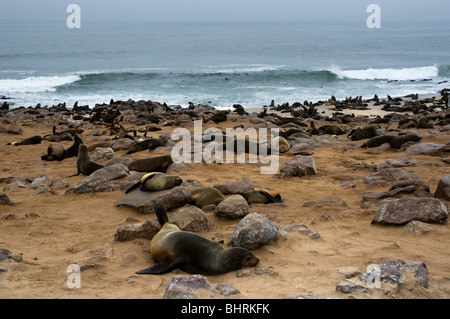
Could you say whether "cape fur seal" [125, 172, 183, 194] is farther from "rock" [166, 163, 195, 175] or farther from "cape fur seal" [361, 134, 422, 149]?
"cape fur seal" [361, 134, 422, 149]

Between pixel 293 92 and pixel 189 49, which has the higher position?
pixel 189 49

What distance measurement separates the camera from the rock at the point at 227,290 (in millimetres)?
3346

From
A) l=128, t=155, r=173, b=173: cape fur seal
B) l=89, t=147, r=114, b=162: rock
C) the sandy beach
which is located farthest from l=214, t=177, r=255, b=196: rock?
l=89, t=147, r=114, b=162: rock

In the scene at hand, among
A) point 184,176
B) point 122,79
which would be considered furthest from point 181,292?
point 122,79

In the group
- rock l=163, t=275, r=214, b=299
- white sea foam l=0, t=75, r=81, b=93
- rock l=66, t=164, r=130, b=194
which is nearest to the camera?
rock l=163, t=275, r=214, b=299

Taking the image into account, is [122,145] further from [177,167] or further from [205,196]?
[205,196]

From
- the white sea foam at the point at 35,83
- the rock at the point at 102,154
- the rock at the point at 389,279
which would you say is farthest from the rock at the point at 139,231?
the white sea foam at the point at 35,83

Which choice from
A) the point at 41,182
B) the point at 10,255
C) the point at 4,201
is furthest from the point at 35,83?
the point at 10,255

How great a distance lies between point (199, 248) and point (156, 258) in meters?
0.48

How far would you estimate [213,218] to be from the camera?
5449 mm

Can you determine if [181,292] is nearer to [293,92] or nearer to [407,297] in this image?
[407,297]

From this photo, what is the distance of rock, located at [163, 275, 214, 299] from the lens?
3.19m

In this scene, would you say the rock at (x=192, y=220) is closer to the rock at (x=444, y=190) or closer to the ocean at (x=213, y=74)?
the rock at (x=444, y=190)

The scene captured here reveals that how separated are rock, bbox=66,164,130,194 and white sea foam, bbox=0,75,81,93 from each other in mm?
26244
